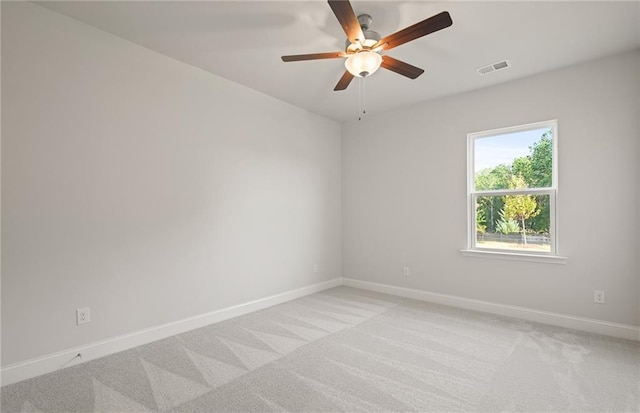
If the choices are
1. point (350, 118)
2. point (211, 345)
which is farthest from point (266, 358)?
point (350, 118)

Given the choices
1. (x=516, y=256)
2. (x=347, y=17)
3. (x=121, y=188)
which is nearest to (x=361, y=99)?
(x=347, y=17)

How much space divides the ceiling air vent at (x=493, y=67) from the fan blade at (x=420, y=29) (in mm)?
1531

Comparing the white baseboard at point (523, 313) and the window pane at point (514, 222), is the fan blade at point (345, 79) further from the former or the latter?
the white baseboard at point (523, 313)

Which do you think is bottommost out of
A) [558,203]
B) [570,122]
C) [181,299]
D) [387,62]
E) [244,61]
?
[181,299]

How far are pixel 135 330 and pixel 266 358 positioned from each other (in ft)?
4.04

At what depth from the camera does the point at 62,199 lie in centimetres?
245

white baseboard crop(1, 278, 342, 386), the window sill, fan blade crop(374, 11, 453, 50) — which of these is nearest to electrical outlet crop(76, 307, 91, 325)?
white baseboard crop(1, 278, 342, 386)

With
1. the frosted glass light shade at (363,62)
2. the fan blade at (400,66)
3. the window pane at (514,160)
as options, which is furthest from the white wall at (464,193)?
the frosted glass light shade at (363,62)

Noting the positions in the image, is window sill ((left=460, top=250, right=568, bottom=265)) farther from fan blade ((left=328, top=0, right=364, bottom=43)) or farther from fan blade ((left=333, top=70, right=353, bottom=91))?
fan blade ((left=328, top=0, right=364, bottom=43))

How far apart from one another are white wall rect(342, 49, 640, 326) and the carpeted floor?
0.51 m

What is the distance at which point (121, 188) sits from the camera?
2764 millimetres

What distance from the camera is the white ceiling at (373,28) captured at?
2352 millimetres

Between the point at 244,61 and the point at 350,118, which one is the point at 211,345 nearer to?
the point at 244,61

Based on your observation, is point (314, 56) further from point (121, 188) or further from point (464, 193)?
point (464, 193)
